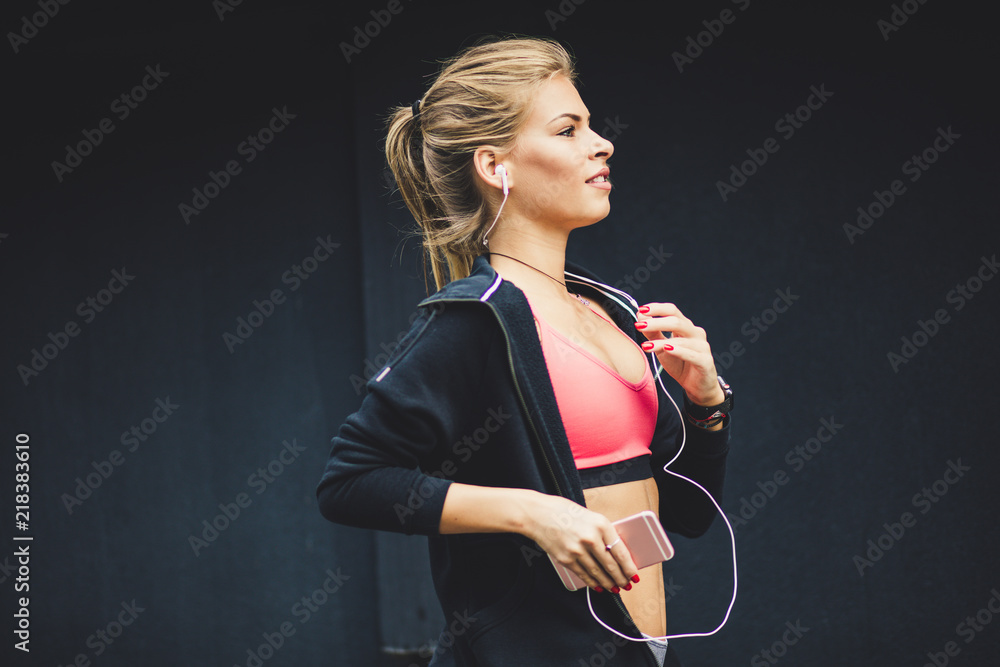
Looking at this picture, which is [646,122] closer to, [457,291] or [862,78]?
[862,78]

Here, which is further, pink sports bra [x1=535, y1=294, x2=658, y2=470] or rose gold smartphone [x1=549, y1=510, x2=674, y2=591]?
pink sports bra [x1=535, y1=294, x2=658, y2=470]

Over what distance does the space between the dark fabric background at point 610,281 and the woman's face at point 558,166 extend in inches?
71.4

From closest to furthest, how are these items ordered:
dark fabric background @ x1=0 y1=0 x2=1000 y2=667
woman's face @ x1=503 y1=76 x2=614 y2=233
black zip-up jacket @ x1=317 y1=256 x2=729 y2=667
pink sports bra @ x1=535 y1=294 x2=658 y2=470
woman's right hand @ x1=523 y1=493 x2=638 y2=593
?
woman's right hand @ x1=523 y1=493 x2=638 y2=593
black zip-up jacket @ x1=317 y1=256 x2=729 y2=667
pink sports bra @ x1=535 y1=294 x2=658 y2=470
woman's face @ x1=503 y1=76 x2=614 y2=233
dark fabric background @ x1=0 y1=0 x2=1000 y2=667

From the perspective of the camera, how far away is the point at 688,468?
1.43m

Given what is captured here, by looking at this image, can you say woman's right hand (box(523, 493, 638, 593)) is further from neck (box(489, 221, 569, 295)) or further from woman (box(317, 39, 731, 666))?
neck (box(489, 221, 569, 295))

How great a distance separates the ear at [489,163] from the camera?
1.34 meters

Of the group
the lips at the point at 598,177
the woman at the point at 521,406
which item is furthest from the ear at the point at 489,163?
the lips at the point at 598,177

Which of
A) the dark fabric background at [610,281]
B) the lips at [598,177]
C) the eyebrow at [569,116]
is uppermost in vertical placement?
the eyebrow at [569,116]

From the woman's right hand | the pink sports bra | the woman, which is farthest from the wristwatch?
the woman's right hand

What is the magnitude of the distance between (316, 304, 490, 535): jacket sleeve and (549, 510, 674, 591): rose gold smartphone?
0.60ft

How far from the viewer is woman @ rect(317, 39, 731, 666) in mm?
1064

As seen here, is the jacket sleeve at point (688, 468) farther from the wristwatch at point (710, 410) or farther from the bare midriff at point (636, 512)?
the bare midriff at point (636, 512)

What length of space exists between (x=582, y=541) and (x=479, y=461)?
25 centimetres

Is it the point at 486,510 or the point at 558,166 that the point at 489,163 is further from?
the point at 486,510
